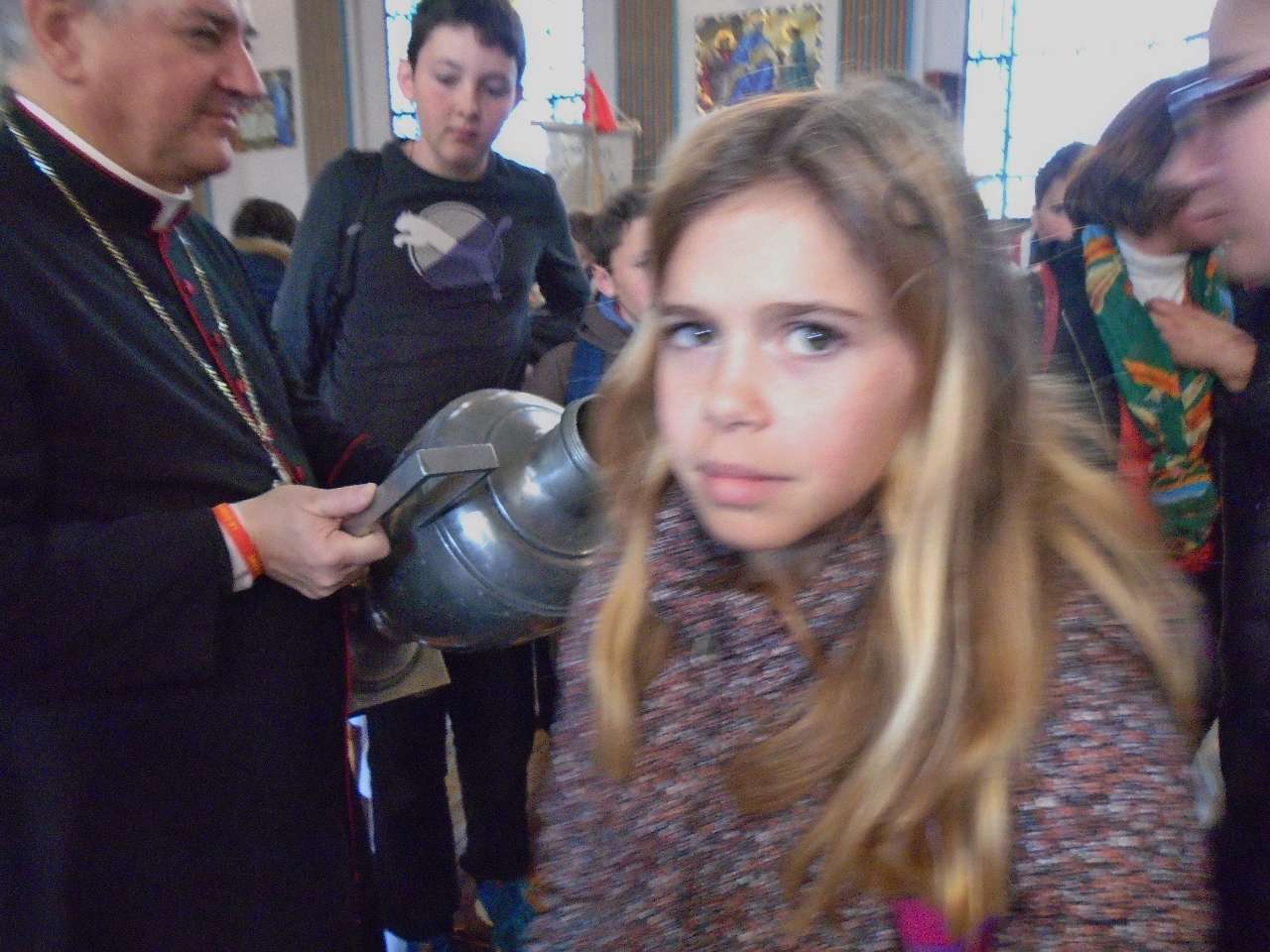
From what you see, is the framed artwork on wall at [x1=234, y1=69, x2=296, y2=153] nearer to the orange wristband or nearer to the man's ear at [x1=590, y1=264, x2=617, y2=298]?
the man's ear at [x1=590, y1=264, x2=617, y2=298]

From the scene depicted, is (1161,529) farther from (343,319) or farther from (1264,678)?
(343,319)

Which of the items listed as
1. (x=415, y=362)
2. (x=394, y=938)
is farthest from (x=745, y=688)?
(x=394, y=938)

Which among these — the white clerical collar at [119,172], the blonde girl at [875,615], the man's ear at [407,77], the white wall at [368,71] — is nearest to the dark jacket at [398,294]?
the man's ear at [407,77]

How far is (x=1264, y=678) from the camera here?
960 mm

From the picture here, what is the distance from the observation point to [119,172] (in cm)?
102

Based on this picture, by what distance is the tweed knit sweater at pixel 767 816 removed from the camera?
22.9 inches

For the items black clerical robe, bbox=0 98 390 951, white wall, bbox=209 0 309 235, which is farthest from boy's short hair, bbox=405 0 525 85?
white wall, bbox=209 0 309 235

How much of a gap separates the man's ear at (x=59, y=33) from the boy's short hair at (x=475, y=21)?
0.94 m

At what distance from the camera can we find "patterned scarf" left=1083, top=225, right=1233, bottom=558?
59.4 inches

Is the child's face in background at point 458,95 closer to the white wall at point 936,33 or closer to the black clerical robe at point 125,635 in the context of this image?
the black clerical robe at point 125,635

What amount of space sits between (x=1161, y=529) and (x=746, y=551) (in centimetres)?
106

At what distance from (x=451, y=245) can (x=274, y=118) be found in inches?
282

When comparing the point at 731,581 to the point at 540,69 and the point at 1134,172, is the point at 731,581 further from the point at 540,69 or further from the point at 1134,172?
the point at 540,69

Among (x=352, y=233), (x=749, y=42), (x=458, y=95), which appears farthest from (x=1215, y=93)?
(x=749, y=42)
